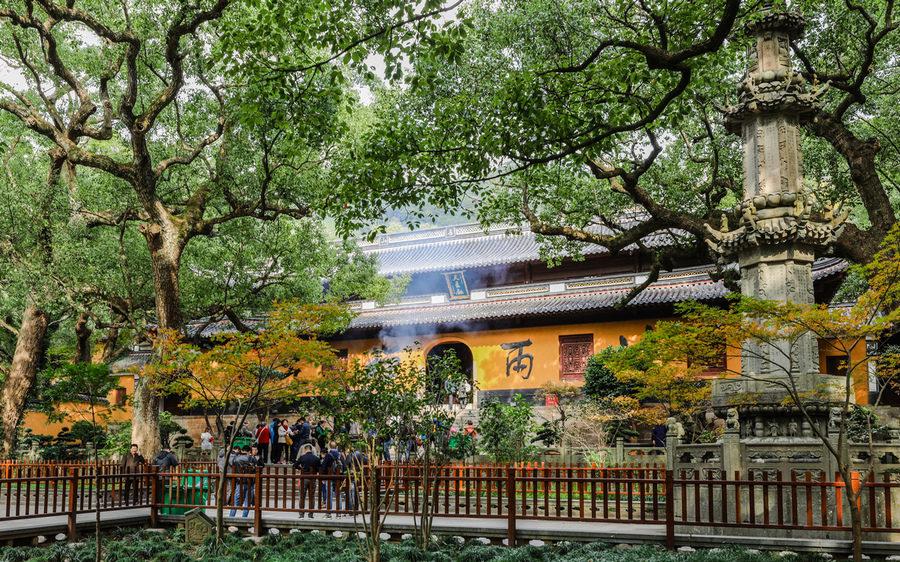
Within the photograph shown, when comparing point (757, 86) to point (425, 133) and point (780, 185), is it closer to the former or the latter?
point (780, 185)

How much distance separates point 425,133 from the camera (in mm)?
10094

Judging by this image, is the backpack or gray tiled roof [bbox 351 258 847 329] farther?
gray tiled roof [bbox 351 258 847 329]

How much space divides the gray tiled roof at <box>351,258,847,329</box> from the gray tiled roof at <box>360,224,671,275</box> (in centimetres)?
150

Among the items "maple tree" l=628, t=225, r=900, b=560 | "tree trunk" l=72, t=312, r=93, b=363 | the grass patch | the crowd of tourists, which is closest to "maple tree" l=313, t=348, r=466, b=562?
the crowd of tourists

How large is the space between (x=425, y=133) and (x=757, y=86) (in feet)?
16.2

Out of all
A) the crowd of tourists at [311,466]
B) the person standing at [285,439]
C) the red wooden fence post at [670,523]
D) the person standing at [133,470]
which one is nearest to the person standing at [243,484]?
the crowd of tourists at [311,466]

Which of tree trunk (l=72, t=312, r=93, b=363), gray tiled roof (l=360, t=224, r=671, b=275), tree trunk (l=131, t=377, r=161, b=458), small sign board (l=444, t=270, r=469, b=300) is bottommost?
tree trunk (l=131, t=377, r=161, b=458)

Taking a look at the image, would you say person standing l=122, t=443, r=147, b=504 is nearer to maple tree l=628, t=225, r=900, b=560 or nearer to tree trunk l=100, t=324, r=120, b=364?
maple tree l=628, t=225, r=900, b=560

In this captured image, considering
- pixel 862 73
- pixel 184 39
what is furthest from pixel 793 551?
pixel 184 39

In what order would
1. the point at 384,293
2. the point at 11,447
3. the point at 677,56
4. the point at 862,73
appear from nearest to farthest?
the point at 677,56 < the point at 862,73 < the point at 11,447 < the point at 384,293

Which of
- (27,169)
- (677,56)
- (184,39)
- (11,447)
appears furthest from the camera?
(27,169)

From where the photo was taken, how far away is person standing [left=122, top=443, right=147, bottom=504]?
35.7ft

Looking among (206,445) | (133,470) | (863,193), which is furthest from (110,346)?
(863,193)

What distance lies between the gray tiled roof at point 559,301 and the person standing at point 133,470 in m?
12.0
